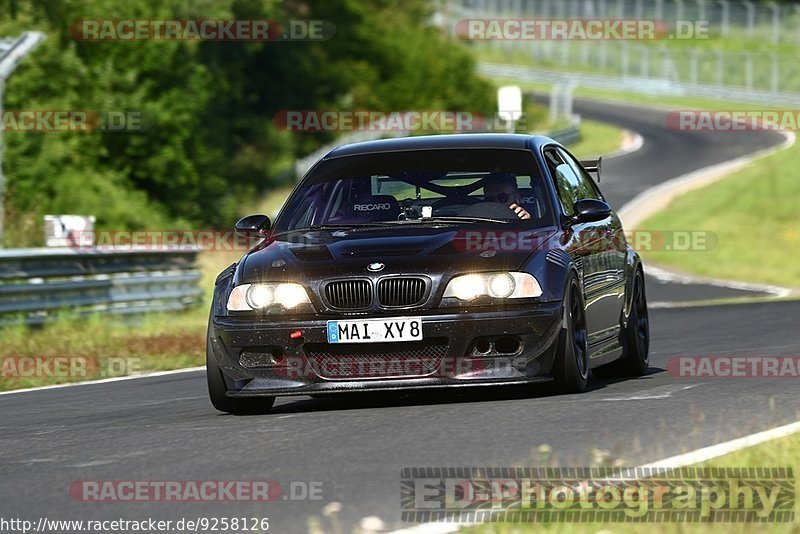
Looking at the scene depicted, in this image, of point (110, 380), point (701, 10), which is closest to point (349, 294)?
point (110, 380)

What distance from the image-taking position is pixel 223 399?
933 cm

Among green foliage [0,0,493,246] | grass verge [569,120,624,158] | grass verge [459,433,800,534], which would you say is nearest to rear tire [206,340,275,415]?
grass verge [459,433,800,534]

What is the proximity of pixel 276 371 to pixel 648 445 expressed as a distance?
2.57 metres

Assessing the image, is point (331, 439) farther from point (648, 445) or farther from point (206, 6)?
point (206, 6)

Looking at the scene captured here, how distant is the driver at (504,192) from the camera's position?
32.3ft

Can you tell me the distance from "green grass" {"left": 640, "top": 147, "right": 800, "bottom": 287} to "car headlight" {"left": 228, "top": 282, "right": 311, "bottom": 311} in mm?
20843

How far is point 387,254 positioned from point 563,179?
2.10 metres

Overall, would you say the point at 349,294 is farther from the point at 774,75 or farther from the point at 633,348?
the point at 774,75

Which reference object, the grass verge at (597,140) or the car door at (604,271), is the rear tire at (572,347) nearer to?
the car door at (604,271)

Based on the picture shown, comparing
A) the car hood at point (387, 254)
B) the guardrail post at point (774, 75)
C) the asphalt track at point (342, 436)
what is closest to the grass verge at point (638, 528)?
the asphalt track at point (342, 436)

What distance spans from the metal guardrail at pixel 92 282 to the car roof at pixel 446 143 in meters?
7.61

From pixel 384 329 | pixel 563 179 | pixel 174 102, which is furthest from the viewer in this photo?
pixel 174 102

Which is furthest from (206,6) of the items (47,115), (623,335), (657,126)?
(623,335)

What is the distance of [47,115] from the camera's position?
37.8 metres
